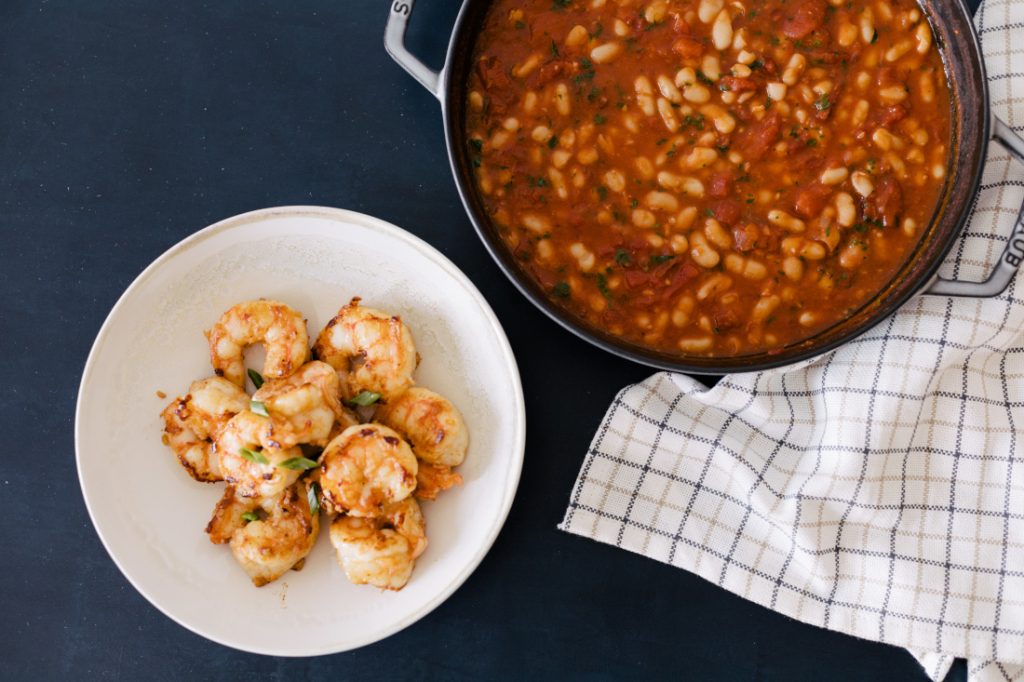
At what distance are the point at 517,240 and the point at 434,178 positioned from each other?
43 cm

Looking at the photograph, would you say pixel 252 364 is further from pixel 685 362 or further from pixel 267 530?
pixel 685 362

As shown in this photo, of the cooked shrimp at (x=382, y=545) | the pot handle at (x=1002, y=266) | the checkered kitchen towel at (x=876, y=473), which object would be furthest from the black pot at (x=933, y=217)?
the cooked shrimp at (x=382, y=545)

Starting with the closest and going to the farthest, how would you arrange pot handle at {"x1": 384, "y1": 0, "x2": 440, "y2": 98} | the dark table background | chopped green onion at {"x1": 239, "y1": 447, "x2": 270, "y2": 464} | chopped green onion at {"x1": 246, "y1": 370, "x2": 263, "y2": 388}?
chopped green onion at {"x1": 239, "y1": 447, "x2": 270, "y2": 464}, pot handle at {"x1": 384, "y1": 0, "x2": 440, "y2": 98}, chopped green onion at {"x1": 246, "y1": 370, "x2": 263, "y2": 388}, the dark table background

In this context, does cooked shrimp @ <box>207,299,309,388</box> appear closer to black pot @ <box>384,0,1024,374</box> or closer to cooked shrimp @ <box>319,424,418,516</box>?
cooked shrimp @ <box>319,424,418,516</box>

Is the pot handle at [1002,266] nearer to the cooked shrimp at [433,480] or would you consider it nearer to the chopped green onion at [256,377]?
the cooked shrimp at [433,480]

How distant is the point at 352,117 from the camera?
3213 mm

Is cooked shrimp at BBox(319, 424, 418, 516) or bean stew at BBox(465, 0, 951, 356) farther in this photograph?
bean stew at BBox(465, 0, 951, 356)

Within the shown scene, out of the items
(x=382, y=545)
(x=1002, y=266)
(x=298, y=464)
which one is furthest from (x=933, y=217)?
(x=298, y=464)

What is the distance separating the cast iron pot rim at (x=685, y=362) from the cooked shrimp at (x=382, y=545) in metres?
0.74

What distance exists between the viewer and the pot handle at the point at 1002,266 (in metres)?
2.76

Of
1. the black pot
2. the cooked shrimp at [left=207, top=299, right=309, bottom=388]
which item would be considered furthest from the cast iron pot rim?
the cooked shrimp at [left=207, top=299, right=309, bottom=388]

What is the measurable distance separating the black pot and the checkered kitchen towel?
191 mm

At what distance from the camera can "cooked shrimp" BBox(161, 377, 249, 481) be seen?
2.88m

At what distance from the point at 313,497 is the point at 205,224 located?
1041 millimetres
